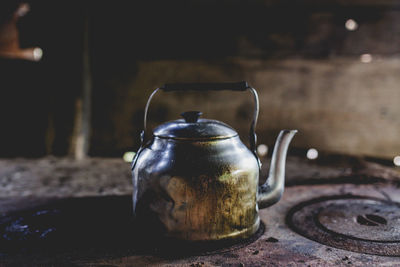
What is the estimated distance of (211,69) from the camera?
336 centimetres

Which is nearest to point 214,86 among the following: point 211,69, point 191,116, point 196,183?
point 191,116

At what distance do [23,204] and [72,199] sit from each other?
0.28 m

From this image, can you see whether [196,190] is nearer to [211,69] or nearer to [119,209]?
[119,209]

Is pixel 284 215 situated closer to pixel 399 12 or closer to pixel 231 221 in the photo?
pixel 231 221

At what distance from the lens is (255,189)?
1.50m

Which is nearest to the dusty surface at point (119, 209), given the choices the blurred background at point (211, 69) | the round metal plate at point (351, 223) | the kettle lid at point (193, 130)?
the round metal plate at point (351, 223)

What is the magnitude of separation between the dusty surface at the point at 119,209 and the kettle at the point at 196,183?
11cm

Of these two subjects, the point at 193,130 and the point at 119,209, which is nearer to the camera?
the point at 193,130

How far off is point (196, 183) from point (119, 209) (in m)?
0.78

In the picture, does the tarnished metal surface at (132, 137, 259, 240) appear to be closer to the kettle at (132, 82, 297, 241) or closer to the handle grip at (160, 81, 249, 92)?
the kettle at (132, 82, 297, 241)

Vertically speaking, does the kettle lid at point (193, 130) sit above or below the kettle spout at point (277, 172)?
above

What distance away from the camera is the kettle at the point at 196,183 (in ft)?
4.47

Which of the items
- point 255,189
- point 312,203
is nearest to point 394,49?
point 312,203

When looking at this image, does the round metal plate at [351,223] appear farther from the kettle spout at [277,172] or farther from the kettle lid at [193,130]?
the kettle lid at [193,130]
